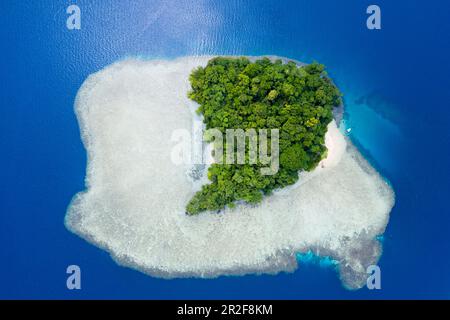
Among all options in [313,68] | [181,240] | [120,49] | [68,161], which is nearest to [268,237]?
[181,240]

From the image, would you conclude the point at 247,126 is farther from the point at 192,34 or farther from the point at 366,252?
the point at 366,252

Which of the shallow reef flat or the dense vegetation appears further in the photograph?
the shallow reef flat

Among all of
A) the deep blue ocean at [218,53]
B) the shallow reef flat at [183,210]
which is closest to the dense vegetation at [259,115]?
the shallow reef flat at [183,210]

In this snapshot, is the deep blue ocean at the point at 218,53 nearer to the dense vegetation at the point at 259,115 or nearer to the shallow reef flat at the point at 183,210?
the shallow reef flat at the point at 183,210

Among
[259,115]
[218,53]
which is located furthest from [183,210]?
[218,53]

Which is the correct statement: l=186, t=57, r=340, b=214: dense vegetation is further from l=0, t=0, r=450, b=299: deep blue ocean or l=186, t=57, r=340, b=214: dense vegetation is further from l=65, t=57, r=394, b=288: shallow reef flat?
l=0, t=0, r=450, b=299: deep blue ocean

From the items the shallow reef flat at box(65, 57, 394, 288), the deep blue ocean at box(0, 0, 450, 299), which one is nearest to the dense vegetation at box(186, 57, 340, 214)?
the shallow reef flat at box(65, 57, 394, 288)
